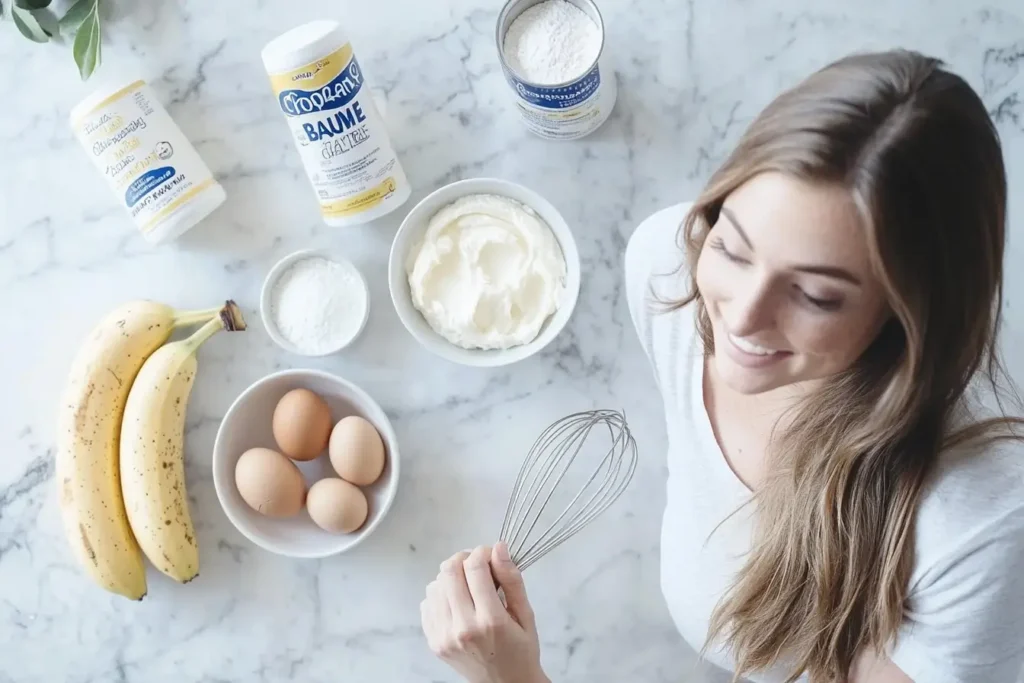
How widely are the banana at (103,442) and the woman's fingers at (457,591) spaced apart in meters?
0.42

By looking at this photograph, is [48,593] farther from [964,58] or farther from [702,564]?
[964,58]

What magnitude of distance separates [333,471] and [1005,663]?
67 centimetres

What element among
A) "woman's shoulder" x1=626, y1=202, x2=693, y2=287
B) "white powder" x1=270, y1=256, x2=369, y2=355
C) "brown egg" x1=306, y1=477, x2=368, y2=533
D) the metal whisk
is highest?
"woman's shoulder" x1=626, y1=202, x2=693, y2=287

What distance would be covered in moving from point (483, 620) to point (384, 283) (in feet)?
1.40

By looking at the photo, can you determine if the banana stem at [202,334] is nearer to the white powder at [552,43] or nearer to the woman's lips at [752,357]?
the white powder at [552,43]

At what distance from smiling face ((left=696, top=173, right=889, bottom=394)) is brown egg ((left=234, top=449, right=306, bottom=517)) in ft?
1.68

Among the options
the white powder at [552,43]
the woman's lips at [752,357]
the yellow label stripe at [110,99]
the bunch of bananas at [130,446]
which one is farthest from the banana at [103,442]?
the woman's lips at [752,357]

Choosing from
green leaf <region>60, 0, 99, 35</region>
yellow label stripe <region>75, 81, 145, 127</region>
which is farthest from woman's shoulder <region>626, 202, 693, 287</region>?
green leaf <region>60, 0, 99, 35</region>

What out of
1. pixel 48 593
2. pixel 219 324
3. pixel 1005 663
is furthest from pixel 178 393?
pixel 1005 663

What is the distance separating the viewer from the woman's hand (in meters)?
0.74

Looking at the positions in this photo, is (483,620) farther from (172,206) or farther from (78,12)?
(78,12)

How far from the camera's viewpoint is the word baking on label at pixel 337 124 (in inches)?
35.8

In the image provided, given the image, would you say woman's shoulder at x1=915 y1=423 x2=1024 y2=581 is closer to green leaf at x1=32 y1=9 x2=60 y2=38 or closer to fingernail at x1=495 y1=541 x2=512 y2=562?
fingernail at x1=495 y1=541 x2=512 y2=562

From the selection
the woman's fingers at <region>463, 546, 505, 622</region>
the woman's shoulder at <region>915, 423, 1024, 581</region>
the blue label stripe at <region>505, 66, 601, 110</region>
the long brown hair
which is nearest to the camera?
the long brown hair
